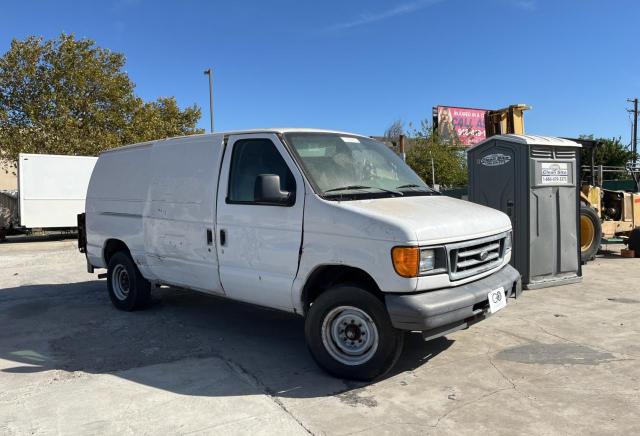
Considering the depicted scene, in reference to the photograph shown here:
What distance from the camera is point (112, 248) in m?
7.25

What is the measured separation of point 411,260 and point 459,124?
43.8 meters

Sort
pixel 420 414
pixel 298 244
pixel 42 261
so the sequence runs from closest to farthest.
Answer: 1. pixel 420 414
2. pixel 298 244
3. pixel 42 261

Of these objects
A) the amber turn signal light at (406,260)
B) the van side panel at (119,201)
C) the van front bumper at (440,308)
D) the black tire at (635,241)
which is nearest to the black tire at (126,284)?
the van side panel at (119,201)

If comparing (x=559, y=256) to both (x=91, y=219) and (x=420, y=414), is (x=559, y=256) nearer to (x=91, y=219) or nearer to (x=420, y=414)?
(x=420, y=414)

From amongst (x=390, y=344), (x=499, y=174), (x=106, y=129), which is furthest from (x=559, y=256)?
(x=106, y=129)

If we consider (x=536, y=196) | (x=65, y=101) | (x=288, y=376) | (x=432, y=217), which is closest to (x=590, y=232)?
(x=536, y=196)

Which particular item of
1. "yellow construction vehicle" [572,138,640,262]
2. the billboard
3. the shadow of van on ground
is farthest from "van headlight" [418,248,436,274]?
the billboard

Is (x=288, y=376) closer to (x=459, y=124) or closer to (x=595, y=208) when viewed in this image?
(x=595, y=208)

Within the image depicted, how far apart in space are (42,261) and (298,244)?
1083cm

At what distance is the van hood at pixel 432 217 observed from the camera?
3955 millimetres

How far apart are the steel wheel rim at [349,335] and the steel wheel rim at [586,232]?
309 inches

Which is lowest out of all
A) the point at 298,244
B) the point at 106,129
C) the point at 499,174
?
the point at 298,244

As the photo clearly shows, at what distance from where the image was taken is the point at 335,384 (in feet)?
14.0

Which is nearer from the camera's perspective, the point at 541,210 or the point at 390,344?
the point at 390,344
